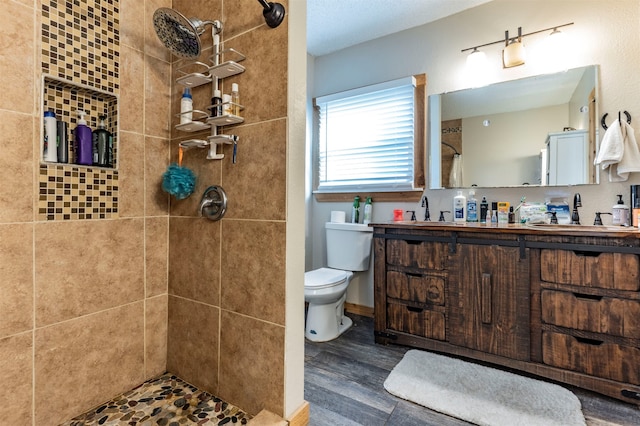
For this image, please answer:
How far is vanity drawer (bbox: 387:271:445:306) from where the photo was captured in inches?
73.8

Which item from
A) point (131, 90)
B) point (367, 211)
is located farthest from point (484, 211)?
point (131, 90)

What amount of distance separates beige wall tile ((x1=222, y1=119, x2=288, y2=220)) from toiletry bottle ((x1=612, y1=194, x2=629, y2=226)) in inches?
77.7

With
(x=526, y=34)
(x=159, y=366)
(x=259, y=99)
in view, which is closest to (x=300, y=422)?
(x=159, y=366)

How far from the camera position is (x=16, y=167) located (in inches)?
36.1

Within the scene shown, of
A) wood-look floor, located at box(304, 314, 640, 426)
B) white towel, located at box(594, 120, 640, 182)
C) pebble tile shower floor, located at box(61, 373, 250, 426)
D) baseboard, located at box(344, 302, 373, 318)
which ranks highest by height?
white towel, located at box(594, 120, 640, 182)

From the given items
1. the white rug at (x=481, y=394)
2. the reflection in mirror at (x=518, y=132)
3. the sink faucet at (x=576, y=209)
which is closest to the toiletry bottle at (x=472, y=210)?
the reflection in mirror at (x=518, y=132)

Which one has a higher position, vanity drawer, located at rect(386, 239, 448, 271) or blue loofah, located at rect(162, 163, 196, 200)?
blue loofah, located at rect(162, 163, 196, 200)

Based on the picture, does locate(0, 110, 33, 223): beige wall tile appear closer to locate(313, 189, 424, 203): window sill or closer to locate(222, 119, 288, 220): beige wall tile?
locate(222, 119, 288, 220): beige wall tile

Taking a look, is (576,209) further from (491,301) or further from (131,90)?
(131,90)

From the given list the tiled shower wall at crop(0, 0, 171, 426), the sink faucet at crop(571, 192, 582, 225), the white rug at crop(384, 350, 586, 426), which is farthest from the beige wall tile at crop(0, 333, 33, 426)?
the sink faucet at crop(571, 192, 582, 225)

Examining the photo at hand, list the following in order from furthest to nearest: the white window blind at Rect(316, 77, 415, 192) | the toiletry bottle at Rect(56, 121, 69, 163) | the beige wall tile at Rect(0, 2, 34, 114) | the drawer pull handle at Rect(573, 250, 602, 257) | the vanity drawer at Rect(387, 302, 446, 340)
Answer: the white window blind at Rect(316, 77, 415, 192) < the vanity drawer at Rect(387, 302, 446, 340) < the drawer pull handle at Rect(573, 250, 602, 257) < the toiletry bottle at Rect(56, 121, 69, 163) < the beige wall tile at Rect(0, 2, 34, 114)

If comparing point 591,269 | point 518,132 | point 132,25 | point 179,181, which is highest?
point 132,25

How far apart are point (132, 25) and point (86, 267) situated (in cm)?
95

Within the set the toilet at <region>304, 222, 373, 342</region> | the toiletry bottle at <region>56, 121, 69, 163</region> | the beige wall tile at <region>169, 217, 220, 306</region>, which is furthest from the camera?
the toilet at <region>304, 222, 373, 342</region>
